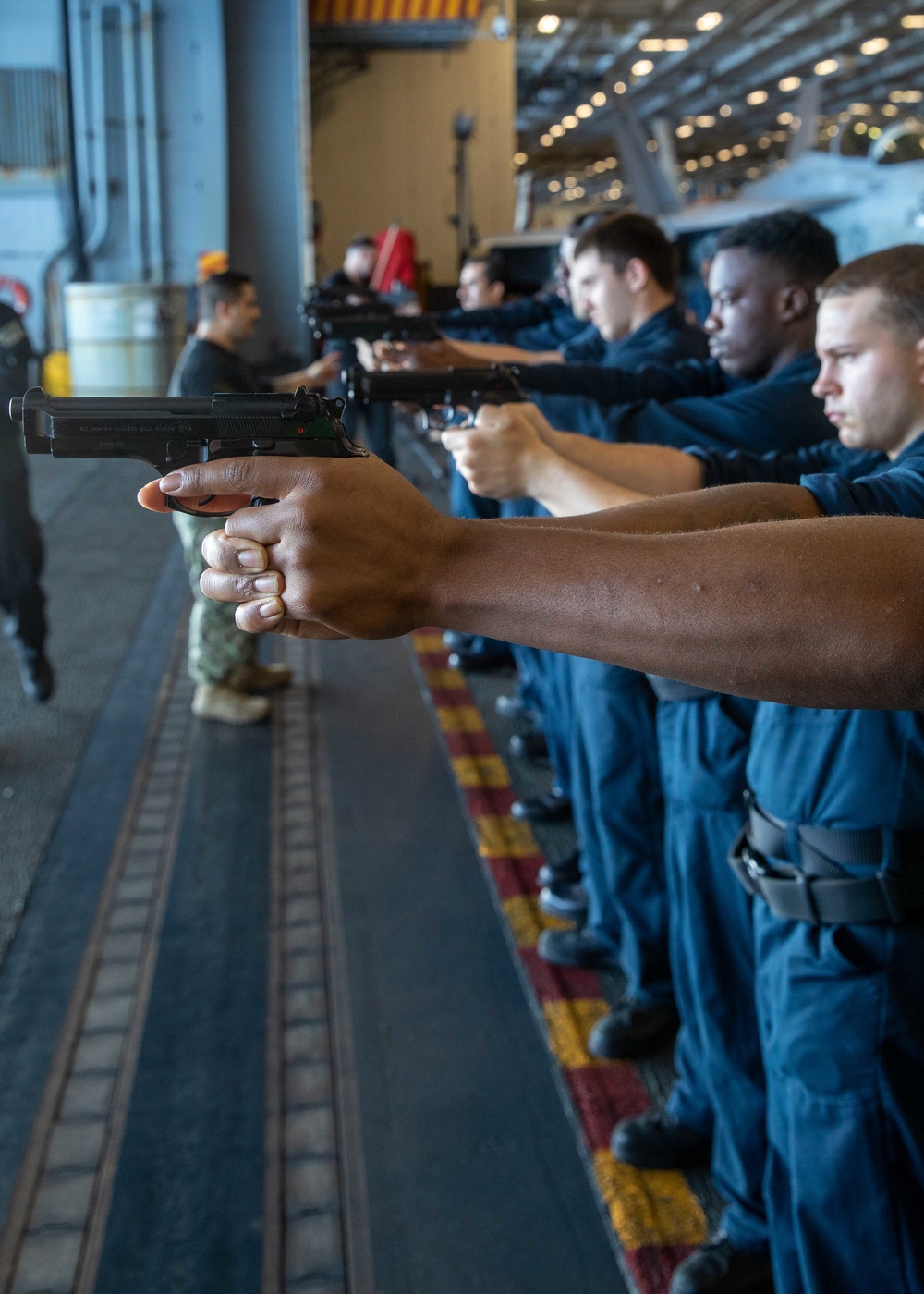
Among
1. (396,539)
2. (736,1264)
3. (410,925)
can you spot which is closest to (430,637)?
(410,925)

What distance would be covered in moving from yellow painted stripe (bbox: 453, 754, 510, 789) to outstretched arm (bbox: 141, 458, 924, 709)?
2.95 metres

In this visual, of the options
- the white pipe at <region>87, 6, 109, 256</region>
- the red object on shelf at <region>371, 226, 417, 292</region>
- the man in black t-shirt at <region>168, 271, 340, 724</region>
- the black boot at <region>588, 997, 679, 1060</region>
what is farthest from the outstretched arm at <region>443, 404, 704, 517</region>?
the white pipe at <region>87, 6, 109, 256</region>

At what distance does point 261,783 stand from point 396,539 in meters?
3.12

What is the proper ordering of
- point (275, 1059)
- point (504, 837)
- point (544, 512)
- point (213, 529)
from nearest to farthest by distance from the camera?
point (275, 1059), point (504, 837), point (544, 512), point (213, 529)

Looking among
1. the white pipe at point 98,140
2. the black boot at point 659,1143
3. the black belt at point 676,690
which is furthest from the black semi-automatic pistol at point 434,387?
the white pipe at point 98,140

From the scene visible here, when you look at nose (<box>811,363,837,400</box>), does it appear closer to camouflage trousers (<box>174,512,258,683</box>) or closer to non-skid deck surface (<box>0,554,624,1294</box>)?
non-skid deck surface (<box>0,554,624,1294</box>)

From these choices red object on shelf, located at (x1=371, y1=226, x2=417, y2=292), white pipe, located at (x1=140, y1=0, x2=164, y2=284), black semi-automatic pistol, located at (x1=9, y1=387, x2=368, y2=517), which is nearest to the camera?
black semi-automatic pistol, located at (x1=9, y1=387, x2=368, y2=517)

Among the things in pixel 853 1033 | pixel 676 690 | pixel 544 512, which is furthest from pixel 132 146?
pixel 853 1033

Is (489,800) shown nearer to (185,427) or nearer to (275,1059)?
(275,1059)

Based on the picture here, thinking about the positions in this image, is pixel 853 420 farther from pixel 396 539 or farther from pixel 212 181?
pixel 212 181

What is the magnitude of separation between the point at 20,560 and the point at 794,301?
3217 millimetres

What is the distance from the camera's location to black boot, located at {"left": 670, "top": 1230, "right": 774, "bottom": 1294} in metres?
1.86

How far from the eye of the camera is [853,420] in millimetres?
1675

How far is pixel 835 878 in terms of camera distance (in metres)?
1.55
